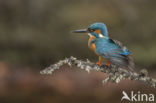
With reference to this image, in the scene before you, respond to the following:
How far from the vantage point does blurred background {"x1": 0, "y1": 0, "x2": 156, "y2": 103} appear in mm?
12250

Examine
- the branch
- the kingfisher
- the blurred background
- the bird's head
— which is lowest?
the branch

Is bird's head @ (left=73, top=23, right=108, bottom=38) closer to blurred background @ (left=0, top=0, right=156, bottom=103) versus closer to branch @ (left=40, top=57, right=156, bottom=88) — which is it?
branch @ (left=40, top=57, right=156, bottom=88)

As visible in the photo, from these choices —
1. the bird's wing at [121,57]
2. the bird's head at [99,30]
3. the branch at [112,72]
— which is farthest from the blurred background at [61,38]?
the bird's wing at [121,57]

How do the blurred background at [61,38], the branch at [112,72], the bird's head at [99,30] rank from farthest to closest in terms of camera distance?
1. the blurred background at [61,38]
2. the bird's head at [99,30]
3. the branch at [112,72]

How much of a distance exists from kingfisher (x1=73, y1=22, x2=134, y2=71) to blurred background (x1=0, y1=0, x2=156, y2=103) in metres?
9.49

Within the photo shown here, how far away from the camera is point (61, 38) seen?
13.2 metres

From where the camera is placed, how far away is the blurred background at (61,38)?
12.2 meters

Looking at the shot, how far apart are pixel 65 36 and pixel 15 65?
2464 millimetres

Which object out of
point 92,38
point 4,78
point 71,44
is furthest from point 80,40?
point 92,38

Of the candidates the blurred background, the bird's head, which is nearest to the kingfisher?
the bird's head

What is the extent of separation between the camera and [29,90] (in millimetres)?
11859

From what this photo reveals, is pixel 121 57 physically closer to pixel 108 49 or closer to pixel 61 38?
pixel 108 49

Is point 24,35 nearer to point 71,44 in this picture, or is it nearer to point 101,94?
point 71,44

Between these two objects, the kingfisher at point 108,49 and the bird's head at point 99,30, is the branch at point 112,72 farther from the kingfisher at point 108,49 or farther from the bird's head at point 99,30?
the bird's head at point 99,30
